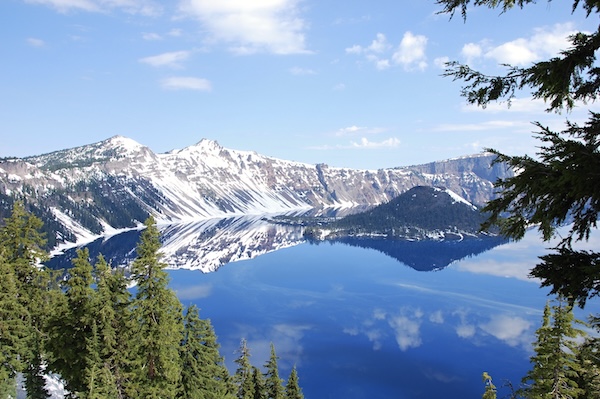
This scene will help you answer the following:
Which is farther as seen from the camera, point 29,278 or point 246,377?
point 246,377

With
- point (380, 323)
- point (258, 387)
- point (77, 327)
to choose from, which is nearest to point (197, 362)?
point (77, 327)

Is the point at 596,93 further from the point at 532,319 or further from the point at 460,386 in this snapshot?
the point at 532,319

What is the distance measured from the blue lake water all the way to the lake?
29 cm

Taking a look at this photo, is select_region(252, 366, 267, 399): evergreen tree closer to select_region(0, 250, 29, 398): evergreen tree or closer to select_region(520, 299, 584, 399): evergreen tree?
select_region(0, 250, 29, 398): evergreen tree

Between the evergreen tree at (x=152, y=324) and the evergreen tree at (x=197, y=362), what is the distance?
430cm

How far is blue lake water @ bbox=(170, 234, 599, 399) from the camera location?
263 feet

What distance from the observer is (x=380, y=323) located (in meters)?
115

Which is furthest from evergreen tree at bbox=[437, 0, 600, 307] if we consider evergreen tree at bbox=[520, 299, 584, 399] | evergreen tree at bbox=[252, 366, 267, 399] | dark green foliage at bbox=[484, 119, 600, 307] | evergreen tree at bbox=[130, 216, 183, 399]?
evergreen tree at bbox=[252, 366, 267, 399]

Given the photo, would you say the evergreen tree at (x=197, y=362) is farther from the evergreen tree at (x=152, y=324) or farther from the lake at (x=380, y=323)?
the lake at (x=380, y=323)

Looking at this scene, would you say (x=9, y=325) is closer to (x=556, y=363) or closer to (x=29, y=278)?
(x=29, y=278)

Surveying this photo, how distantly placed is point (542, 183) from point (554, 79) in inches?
82.0

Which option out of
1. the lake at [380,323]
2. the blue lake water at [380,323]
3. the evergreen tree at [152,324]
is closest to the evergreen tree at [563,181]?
the evergreen tree at [152,324]

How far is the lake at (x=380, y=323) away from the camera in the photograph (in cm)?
8031

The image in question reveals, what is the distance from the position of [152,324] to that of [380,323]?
99.3 meters
